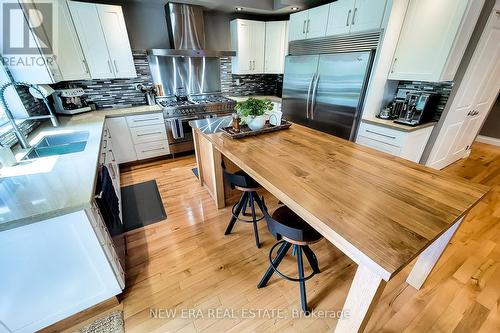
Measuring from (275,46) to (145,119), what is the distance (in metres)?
2.79

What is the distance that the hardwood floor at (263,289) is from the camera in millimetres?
1370

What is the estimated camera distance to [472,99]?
2816mm

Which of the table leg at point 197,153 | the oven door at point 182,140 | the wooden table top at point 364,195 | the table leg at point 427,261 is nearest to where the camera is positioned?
the wooden table top at point 364,195

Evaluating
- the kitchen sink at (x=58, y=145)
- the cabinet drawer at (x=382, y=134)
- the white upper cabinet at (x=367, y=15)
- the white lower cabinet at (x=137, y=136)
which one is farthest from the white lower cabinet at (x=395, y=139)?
the kitchen sink at (x=58, y=145)

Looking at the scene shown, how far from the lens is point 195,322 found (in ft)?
4.52

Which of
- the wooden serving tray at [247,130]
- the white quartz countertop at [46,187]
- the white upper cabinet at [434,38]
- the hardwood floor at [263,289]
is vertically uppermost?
the white upper cabinet at [434,38]

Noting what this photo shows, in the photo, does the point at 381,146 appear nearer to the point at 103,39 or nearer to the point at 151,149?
the point at 151,149

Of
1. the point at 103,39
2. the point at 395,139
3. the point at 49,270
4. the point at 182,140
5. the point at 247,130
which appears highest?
the point at 103,39

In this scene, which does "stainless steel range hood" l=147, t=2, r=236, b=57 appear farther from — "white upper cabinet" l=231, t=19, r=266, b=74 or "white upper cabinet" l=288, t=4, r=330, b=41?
"white upper cabinet" l=288, t=4, r=330, b=41

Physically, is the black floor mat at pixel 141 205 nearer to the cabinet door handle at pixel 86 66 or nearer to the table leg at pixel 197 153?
the table leg at pixel 197 153

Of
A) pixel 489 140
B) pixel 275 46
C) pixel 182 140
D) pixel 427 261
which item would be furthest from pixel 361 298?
pixel 489 140

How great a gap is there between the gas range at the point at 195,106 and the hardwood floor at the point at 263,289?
1827 millimetres

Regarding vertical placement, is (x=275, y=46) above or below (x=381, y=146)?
above

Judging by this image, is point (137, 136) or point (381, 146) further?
point (137, 136)
